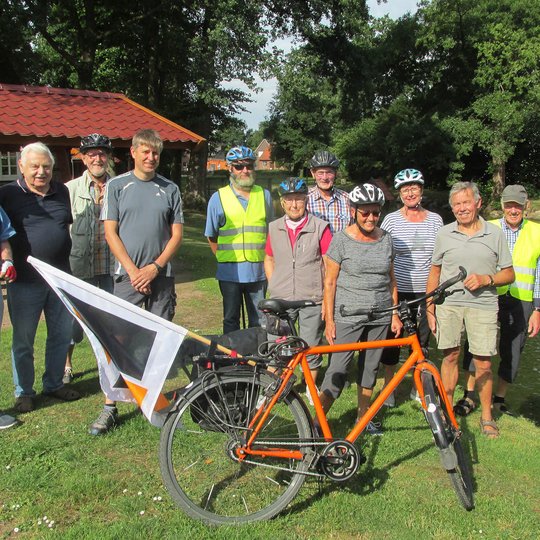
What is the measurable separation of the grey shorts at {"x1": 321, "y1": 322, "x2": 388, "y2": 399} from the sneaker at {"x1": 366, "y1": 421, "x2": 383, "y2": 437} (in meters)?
0.49

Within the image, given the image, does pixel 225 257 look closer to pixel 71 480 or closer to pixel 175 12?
pixel 71 480

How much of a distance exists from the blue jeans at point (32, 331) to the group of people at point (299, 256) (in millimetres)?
11

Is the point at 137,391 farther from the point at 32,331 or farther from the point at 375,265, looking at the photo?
the point at 375,265

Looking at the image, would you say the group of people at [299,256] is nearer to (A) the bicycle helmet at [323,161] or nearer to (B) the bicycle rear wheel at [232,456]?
(A) the bicycle helmet at [323,161]

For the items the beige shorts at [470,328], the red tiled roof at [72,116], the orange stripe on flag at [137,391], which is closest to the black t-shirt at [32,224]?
the orange stripe on flag at [137,391]

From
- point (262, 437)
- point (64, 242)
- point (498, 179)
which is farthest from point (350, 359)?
point (498, 179)

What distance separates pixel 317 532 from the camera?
3047 mm

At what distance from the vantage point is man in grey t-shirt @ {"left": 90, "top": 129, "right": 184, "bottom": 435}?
407 cm

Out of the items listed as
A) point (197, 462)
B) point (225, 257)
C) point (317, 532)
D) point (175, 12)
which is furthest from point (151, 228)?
point (175, 12)

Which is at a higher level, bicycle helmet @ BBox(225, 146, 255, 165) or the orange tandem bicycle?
bicycle helmet @ BBox(225, 146, 255, 165)

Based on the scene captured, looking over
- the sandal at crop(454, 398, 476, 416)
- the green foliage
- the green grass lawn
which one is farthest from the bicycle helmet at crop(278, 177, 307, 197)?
the green foliage

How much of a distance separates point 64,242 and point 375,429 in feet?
9.50

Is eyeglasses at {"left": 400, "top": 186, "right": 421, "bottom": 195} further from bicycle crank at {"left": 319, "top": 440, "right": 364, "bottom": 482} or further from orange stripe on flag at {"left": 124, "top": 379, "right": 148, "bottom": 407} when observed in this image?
orange stripe on flag at {"left": 124, "top": 379, "right": 148, "bottom": 407}

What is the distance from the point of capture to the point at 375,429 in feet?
14.1
